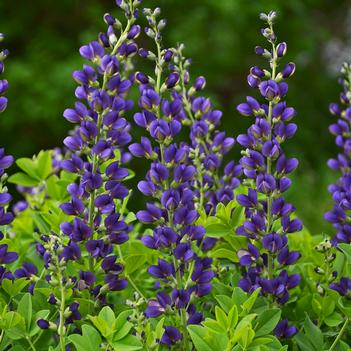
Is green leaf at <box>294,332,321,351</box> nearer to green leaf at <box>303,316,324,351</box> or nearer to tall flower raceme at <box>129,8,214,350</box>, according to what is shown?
green leaf at <box>303,316,324,351</box>

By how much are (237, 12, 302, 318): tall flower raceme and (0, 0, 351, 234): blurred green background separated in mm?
4575

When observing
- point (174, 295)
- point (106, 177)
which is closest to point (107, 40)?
point (106, 177)

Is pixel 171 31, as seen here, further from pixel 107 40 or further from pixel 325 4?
pixel 107 40

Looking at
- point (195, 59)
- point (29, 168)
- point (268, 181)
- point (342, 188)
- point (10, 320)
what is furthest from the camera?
point (195, 59)

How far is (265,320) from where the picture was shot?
1.56 m

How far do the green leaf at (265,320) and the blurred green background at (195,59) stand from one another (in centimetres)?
473

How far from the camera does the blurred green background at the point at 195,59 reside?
7.29 meters

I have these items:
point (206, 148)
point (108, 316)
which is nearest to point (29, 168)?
point (206, 148)

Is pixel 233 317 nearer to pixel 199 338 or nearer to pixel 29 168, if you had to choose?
pixel 199 338

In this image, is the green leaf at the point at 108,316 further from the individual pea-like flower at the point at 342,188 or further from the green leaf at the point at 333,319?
the individual pea-like flower at the point at 342,188

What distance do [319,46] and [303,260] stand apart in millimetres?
8204

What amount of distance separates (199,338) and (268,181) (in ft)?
1.29

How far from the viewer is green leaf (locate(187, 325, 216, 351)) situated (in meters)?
1.44

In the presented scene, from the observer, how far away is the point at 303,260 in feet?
6.82
